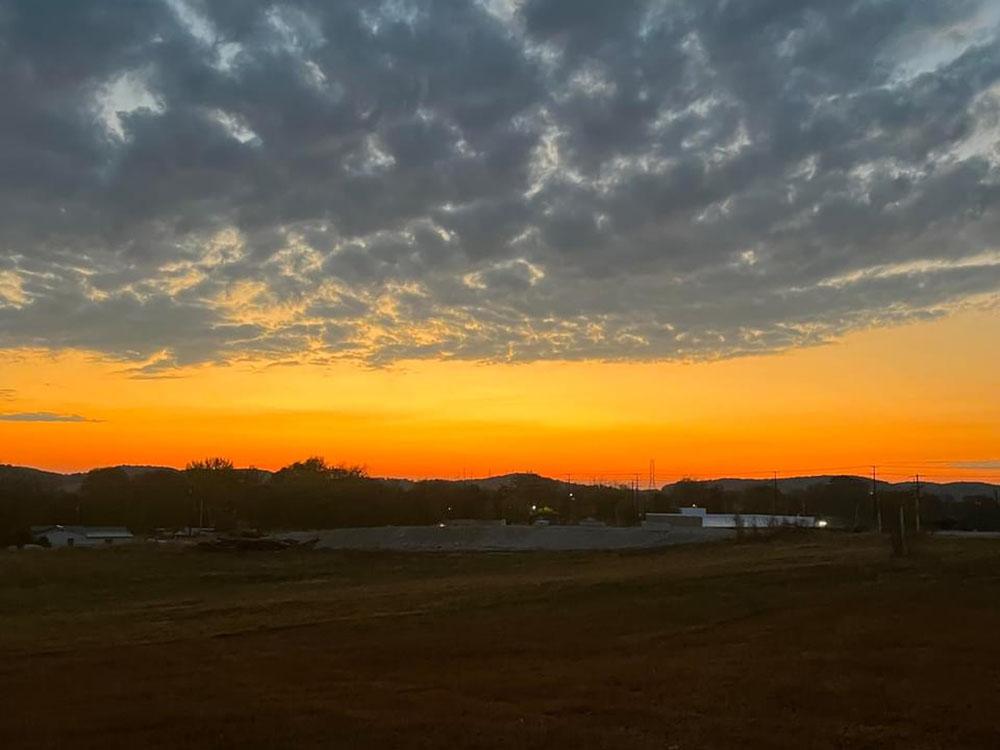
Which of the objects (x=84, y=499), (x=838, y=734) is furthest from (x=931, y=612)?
(x=84, y=499)

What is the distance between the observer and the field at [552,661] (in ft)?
39.1

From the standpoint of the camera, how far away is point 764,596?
24141 millimetres

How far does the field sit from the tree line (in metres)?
57.4

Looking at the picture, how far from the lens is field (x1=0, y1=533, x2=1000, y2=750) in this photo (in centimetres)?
1192

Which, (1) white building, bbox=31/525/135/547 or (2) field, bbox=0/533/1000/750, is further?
(1) white building, bbox=31/525/135/547

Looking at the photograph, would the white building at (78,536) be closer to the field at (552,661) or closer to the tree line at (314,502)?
the tree line at (314,502)

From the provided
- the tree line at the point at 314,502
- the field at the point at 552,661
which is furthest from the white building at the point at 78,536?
the field at the point at 552,661

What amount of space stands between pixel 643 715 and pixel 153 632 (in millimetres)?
15530

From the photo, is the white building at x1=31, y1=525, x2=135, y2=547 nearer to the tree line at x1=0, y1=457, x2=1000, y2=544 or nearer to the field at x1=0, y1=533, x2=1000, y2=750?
the tree line at x1=0, y1=457, x2=1000, y2=544

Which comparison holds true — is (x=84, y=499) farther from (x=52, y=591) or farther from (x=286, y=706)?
(x=286, y=706)

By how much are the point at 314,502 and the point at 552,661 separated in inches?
3401

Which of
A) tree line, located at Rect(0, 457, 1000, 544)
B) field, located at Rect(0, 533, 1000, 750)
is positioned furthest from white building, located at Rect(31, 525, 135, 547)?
field, located at Rect(0, 533, 1000, 750)

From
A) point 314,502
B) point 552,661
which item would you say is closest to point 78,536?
point 314,502

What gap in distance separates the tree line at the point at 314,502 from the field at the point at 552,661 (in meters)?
57.4
